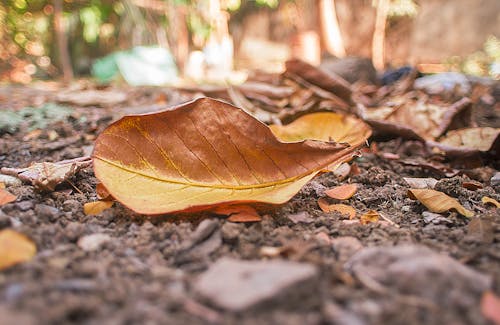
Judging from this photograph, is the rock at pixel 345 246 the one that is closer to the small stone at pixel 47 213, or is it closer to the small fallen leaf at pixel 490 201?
the small fallen leaf at pixel 490 201

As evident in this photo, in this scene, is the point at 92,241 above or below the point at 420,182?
above

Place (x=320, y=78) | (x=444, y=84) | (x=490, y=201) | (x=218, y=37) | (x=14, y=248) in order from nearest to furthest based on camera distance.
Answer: (x=14, y=248), (x=490, y=201), (x=320, y=78), (x=444, y=84), (x=218, y=37)

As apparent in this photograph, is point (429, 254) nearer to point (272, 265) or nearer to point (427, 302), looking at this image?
point (427, 302)

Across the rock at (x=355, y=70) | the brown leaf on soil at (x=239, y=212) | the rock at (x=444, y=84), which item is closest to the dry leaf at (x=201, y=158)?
the brown leaf on soil at (x=239, y=212)

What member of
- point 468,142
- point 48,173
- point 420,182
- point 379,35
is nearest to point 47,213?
point 48,173

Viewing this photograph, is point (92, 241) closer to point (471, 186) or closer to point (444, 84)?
point (471, 186)

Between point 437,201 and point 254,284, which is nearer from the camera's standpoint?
point 254,284
